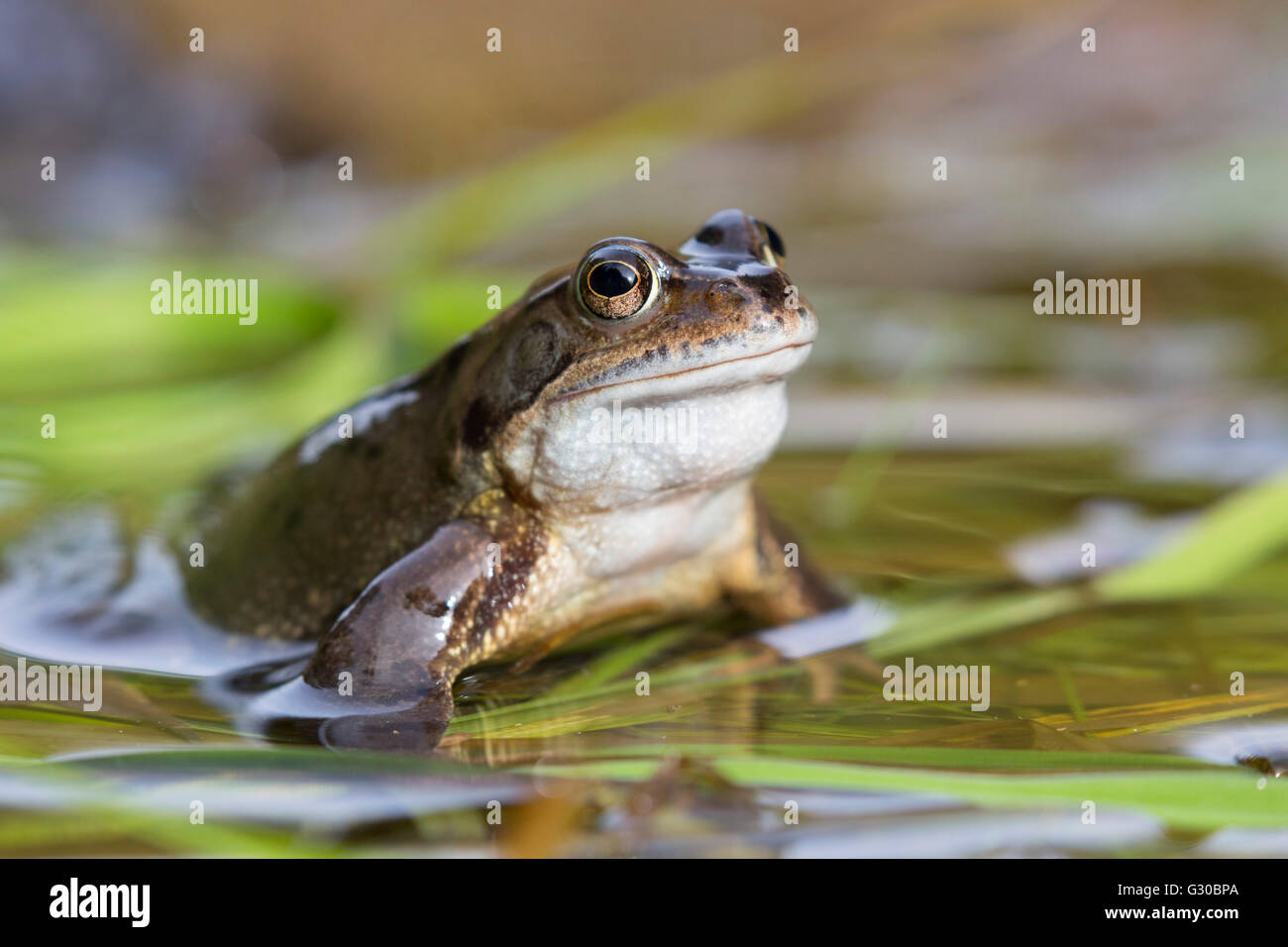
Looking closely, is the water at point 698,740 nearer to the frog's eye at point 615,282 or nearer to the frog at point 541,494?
the frog at point 541,494

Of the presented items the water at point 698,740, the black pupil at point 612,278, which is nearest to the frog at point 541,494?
the black pupil at point 612,278

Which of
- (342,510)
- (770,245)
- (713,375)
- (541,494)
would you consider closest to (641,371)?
(713,375)

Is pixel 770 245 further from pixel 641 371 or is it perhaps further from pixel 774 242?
pixel 641 371

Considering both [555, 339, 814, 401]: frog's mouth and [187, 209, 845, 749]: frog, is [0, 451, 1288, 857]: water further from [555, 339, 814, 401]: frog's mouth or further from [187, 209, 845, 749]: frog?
[555, 339, 814, 401]: frog's mouth

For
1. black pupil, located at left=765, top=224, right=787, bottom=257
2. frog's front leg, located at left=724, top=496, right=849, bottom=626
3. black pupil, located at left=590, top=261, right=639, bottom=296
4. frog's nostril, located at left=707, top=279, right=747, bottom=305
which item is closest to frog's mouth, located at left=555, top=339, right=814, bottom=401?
frog's nostril, located at left=707, top=279, right=747, bottom=305

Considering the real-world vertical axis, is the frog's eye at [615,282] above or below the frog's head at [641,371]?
above

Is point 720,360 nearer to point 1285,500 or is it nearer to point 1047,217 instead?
point 1285,500

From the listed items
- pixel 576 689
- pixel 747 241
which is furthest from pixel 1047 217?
pixel 576 689
